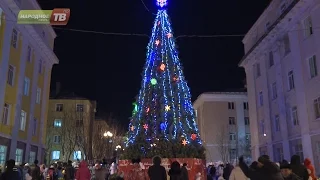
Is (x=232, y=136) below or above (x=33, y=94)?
below

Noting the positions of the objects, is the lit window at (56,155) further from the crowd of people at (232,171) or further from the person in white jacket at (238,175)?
the person in white jacket at (238,175)

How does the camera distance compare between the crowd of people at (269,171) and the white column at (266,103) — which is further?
the white column at (266,103)

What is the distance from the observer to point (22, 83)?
88.2ft

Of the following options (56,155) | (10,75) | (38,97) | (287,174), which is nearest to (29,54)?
(38,97)

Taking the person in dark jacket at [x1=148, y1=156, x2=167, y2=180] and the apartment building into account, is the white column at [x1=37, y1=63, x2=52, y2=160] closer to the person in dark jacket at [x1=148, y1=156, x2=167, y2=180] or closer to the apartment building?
the person in dark jacket at [x1=148, y1=156, x2=167, y2=180]

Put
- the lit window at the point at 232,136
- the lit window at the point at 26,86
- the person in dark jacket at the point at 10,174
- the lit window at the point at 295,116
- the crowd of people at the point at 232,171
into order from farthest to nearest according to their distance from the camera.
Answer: the lit window at the point at 232,136, the lit window at the point at 26,86, the lit window at the point at 295,116, the person in dark jacket at the point at 10,174, the crowd of people at the point at 232,171

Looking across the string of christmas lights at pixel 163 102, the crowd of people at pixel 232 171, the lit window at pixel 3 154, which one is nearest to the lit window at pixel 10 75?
the lit window at pixel 3 154

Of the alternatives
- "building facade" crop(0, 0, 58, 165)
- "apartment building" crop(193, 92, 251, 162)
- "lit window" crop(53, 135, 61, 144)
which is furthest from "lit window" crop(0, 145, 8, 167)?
"apartment building" crop(193, 92, 251, 162)

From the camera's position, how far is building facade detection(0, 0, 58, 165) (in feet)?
76.9

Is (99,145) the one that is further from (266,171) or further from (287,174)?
(266,171)

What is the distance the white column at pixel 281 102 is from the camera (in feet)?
85.6

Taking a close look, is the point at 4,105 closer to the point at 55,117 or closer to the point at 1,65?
the point at 1,65

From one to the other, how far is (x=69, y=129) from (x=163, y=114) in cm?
→ 3084

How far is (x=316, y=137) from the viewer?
71.2ft
